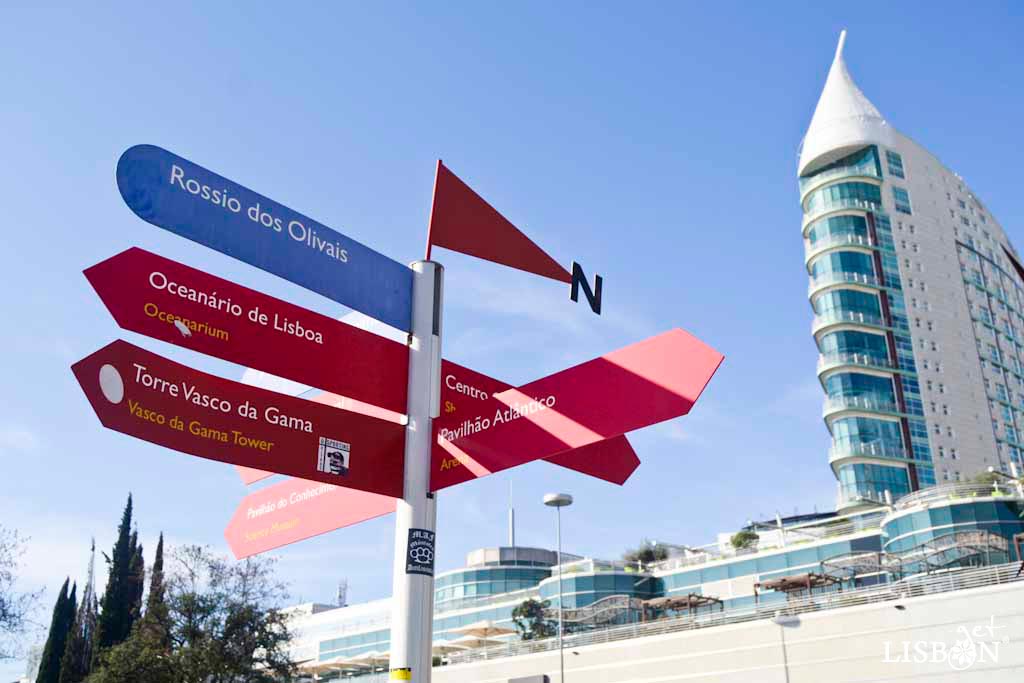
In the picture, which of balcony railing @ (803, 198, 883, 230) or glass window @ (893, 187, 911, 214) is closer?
balcony railing @ (803, 198, 883, 230)

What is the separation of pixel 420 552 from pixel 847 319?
7372 cm

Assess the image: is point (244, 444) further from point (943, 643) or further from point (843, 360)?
point (843, 360)

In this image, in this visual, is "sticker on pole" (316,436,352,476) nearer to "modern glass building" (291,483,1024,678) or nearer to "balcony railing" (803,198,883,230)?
"modern glass building" (291,483,1024,678)

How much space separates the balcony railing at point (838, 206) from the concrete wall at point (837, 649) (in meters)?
52.6

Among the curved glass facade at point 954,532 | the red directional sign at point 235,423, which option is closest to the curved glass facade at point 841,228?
the curved glass facade at point 954,532

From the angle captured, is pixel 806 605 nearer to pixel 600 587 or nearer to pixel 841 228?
pixel 600 587

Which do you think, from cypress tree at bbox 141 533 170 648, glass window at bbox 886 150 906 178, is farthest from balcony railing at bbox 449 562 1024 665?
glass window at bbox 886 150 906 178

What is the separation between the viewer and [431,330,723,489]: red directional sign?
18.6ft

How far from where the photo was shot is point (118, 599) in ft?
157

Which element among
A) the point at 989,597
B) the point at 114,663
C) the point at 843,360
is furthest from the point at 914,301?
the point at 114,663

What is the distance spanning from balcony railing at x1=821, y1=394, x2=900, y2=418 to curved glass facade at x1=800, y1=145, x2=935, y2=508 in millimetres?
76

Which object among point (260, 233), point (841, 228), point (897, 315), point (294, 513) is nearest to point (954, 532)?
point (897, 315)

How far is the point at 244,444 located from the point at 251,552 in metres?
1.81

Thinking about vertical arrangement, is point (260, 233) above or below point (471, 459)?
above
